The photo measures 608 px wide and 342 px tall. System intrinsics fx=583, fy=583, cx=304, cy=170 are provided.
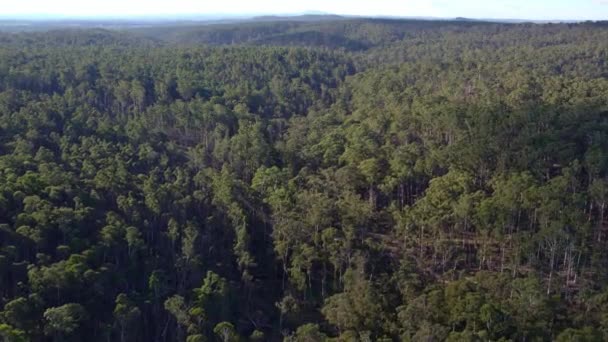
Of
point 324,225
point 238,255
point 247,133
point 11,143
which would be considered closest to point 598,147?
point 324,225

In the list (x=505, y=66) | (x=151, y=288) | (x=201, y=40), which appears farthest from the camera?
(x=201, y=40)

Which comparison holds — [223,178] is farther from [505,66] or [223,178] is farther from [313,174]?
[505,66]

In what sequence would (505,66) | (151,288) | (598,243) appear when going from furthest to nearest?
(505,66), (598,243), (151,288)

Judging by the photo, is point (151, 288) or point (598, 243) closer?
point (151, 288)

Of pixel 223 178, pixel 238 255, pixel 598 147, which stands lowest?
pixel 238 255

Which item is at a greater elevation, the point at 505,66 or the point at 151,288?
the point at 505,66

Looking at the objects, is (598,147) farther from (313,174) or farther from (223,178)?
(223,178)
